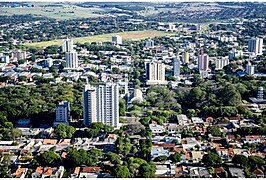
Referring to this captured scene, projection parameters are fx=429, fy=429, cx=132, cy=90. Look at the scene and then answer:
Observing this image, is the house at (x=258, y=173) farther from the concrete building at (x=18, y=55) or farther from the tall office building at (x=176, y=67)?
the concrete building at (x=18, y=55)

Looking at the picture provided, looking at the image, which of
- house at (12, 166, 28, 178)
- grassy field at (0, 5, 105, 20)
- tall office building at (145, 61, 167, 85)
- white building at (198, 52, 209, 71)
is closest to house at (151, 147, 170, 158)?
house at (12, 166, 28, 178)

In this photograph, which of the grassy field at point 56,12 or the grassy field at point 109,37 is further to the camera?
the grassy field at point 56,12

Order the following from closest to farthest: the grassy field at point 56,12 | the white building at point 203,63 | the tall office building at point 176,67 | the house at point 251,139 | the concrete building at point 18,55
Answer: the house at point 251,139, the tall office building at point 176,67, the white building at point 203,63, the concrete building at point 18,55, the grassy field at point 56,12

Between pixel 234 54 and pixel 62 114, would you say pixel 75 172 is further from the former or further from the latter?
pixel 234 54

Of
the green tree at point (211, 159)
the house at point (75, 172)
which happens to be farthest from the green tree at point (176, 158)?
the house at point (75, 172)

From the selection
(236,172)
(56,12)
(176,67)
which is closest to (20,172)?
(236,172)

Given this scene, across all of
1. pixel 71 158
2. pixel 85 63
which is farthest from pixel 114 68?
pixel 71 158

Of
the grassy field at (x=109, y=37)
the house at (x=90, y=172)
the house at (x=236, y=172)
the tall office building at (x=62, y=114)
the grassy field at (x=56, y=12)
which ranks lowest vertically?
the house at (x=90, y=172)

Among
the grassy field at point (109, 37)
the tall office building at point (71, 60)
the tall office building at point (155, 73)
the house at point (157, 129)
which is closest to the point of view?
the house at point (157, 129)
